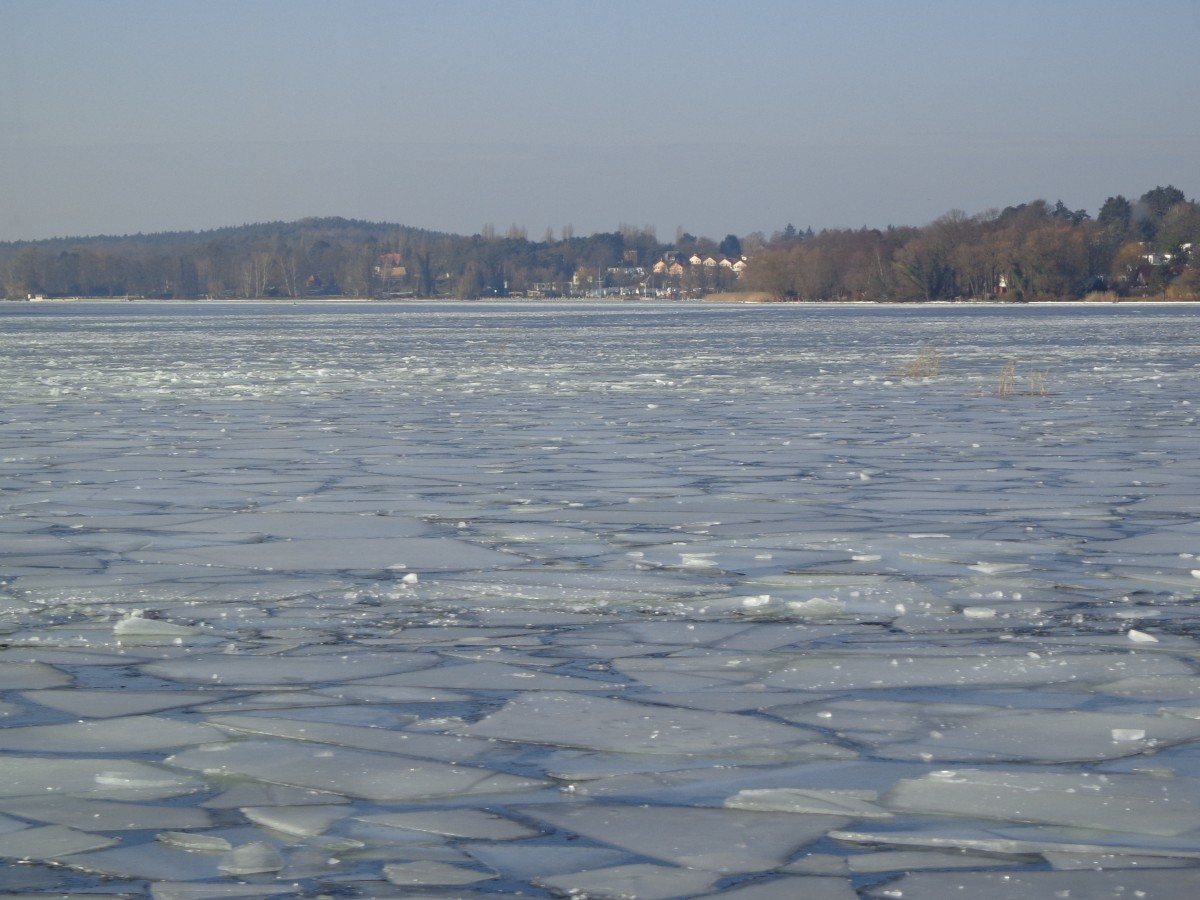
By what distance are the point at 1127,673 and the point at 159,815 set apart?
283cm

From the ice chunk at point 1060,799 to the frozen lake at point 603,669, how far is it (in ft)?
0.04

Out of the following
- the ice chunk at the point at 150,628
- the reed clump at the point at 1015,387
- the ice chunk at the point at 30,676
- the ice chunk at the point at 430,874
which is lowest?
the ice chunk at the point at 430,874

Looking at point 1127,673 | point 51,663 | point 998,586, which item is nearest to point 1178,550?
point 998,586

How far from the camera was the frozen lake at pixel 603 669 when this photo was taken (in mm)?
3303

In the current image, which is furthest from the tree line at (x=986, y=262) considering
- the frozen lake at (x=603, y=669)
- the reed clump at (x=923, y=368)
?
the frozen lake at (x=603, y=669)

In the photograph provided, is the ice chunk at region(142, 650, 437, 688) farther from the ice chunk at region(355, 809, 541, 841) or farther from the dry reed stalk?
the dry reed stalk

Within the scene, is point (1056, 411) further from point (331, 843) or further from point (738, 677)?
point (331, 843)

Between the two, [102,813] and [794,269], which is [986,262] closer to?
[794,269]

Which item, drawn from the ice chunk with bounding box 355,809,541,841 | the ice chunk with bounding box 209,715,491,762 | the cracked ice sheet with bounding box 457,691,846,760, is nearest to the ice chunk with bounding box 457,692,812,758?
the cracked ice sheet with bounding box 457,691,846,760

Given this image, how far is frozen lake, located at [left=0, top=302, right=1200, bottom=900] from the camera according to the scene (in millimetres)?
3303

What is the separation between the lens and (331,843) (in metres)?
3.35

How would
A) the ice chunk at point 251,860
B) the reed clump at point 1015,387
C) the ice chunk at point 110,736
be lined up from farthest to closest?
the reed clump at point 1015,387 → the ice chunk at point 110,736 → the ice chunk at point 251,860

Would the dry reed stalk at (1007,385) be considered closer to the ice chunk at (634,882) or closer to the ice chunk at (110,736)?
the ice chunk at (110,736)

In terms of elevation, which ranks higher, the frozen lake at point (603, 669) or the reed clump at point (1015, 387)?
the reed clump at point (1015, 387)
